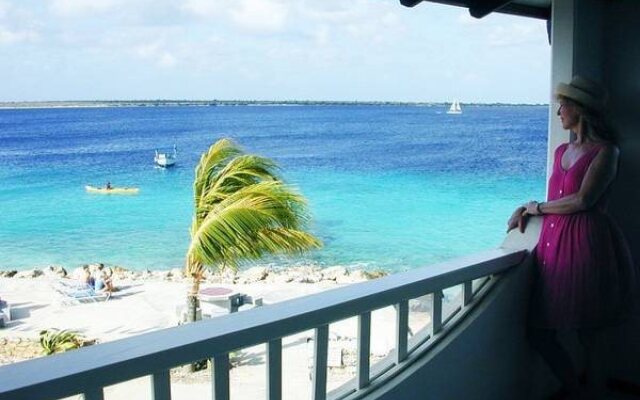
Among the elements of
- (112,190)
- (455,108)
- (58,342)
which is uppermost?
(455,108)

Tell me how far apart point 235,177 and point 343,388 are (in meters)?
6.38

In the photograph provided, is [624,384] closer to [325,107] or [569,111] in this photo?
[569,111]

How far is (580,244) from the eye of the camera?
82.8 inches

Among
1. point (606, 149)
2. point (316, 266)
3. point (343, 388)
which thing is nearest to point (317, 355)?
point (343, 388)

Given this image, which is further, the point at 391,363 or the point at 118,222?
the point at 118,222

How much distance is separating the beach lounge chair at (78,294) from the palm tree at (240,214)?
9732 mm

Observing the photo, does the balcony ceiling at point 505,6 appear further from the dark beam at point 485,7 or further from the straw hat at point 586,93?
the straw hat at point 586,93

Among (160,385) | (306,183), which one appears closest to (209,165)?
(160,385)

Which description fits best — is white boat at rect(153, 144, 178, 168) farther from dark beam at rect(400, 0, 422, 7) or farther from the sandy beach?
dark beam at rect(400, 0, 422, 7)

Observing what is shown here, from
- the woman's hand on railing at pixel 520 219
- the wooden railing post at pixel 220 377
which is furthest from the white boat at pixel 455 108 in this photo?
the wooden railing post at pixel 220 377

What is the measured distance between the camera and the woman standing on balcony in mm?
2049

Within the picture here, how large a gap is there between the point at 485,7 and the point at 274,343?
167 centimetres

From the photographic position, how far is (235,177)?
7.86 meters

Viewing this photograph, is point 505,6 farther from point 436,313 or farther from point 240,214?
point 240,214
